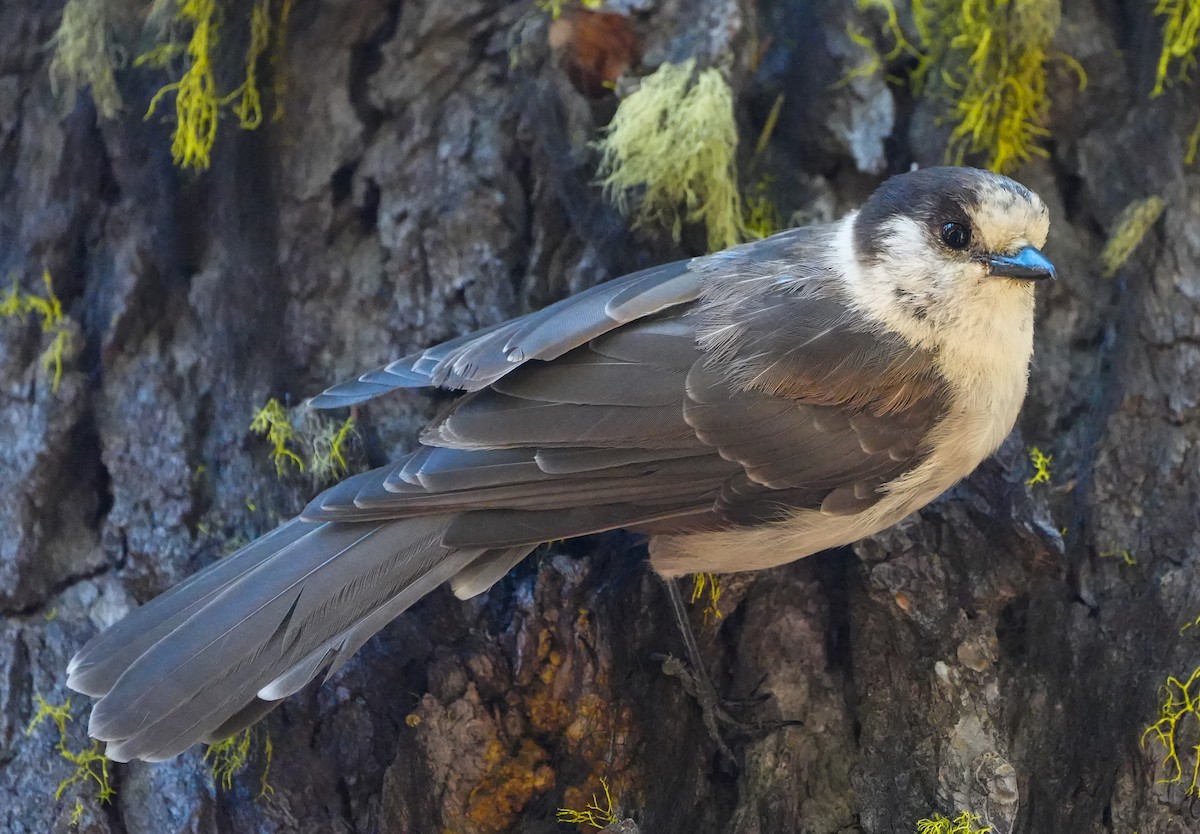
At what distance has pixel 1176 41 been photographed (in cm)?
298

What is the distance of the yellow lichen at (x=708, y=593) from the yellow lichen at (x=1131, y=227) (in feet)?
4.52

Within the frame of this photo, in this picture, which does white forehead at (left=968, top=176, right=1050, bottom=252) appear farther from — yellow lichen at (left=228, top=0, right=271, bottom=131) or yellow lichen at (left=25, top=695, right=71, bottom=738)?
yellow lichen at (left=25, top=695, right=71, bottom=738)

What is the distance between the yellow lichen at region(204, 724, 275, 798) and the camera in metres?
2.45

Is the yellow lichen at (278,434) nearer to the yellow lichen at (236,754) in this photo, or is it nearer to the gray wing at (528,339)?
the gray wing at (528,339)

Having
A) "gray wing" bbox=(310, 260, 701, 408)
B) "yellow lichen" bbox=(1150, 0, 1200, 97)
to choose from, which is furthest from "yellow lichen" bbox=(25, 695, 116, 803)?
"yellow lichen" bbox=(1150, 0, 1200, 97)

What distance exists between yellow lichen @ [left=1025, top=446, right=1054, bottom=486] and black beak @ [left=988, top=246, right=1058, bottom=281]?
459 mm

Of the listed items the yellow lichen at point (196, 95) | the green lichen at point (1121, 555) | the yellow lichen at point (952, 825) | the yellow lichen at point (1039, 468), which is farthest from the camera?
the yellow lichen at point (196, 95)

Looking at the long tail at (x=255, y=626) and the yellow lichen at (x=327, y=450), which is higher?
the yellow lichen at (x=327, y=450)

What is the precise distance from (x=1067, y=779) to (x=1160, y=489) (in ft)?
2.47

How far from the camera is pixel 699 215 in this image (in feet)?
10.0

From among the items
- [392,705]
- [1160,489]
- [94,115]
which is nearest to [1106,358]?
[1160,489]

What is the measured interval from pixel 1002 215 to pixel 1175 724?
3.91 feet

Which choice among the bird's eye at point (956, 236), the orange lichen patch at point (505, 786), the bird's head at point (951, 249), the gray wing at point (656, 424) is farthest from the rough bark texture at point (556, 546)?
the bird's eye at point (956, 236)

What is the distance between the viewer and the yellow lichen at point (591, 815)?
2359mm
